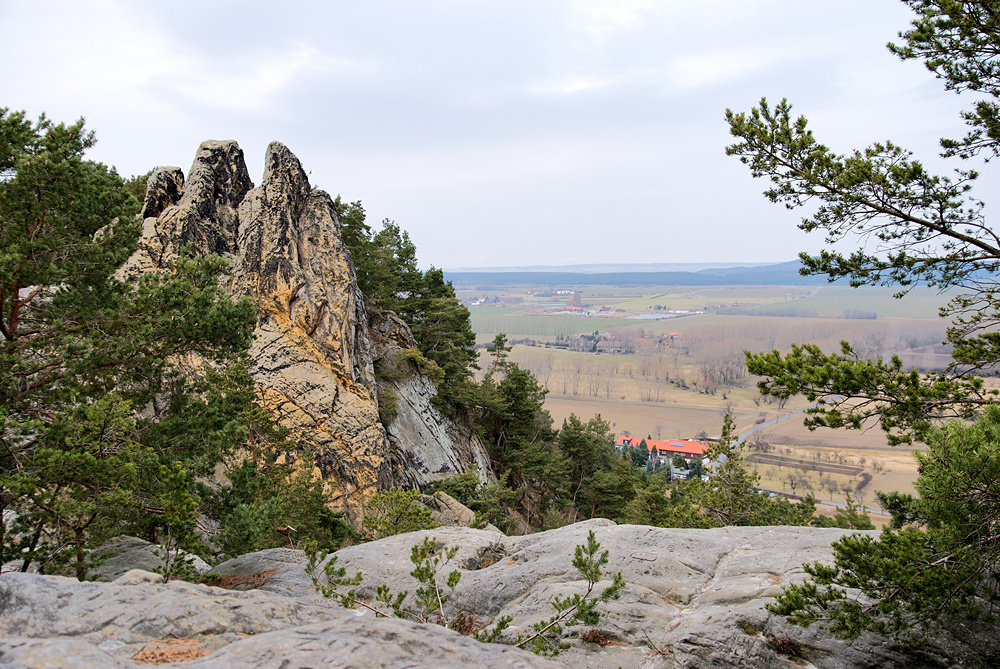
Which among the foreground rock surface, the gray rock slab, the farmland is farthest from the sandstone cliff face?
the farmland

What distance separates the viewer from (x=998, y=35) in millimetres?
6180

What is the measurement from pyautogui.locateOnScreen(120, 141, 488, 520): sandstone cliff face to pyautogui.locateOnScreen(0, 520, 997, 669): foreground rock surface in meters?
9.60

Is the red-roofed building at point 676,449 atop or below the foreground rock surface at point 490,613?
below

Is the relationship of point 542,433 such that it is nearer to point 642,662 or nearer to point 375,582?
point 375,582

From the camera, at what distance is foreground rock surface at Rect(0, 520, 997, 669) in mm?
4598

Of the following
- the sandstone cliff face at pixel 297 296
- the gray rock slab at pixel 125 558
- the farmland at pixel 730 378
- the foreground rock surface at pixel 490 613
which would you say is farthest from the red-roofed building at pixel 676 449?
the gray rock slab at pixel 125 558

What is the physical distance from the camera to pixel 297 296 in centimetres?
2206

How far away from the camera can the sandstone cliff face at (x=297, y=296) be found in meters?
20.2

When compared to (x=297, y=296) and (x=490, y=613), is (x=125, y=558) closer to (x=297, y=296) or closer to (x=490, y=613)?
(x=490, y=613)

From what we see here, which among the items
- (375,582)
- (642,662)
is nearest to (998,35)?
(642,662)

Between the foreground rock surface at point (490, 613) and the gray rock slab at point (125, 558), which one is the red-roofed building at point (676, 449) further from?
the gray rock slab at point (125, 558)

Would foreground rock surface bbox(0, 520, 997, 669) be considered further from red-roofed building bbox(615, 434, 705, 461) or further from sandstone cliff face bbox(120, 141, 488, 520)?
red-roofed building bbox(615, 434, 705, 461)

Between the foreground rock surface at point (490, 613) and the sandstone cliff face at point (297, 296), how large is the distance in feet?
31.5

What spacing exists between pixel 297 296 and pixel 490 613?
17380 mm
